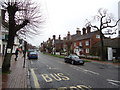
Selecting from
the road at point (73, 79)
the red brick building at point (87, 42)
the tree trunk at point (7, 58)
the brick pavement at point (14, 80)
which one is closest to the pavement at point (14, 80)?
the brick pavement at point (14, 80)

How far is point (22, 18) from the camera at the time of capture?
36.3ft

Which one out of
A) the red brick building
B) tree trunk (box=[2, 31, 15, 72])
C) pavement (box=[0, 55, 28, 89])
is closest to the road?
pavement (box=[0, 55, 28, 89])

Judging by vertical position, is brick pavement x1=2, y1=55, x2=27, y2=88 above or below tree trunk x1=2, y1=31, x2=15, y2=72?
below

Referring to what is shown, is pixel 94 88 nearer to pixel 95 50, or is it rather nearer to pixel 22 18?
pixel 22 18

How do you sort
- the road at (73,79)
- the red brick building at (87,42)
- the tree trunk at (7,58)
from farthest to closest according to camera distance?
the red brick building at (87,42)
the tree trunk at (7,58)
the road at (73,79)

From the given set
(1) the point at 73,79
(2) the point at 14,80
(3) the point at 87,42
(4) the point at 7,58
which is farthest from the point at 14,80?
(3) the point at 87,42

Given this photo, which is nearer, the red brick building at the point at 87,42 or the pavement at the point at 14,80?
the pavement at the point at 14,80

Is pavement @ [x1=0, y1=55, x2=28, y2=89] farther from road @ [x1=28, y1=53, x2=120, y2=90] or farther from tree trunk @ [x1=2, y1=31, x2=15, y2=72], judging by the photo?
tree trunk @ [x1=2, y1=31, x2=15, y2=72]

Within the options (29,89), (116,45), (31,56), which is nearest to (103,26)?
(116,45)

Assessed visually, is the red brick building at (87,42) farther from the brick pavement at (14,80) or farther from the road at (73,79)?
the brick pavement at (14,80)

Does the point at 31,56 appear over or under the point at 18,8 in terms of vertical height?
under

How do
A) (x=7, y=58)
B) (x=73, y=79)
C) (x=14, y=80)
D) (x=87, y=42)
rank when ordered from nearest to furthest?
(x=14, y=80) < (x=73, y=79) < (x=7, y=58) < (x=87, y=42)

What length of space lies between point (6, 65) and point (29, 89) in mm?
4724

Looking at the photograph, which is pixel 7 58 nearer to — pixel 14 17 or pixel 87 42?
pixel 14 17
